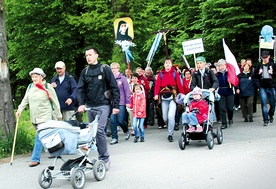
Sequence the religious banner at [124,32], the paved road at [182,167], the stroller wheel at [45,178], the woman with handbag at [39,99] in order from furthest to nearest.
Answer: the religious banner at [124,32], the woman with handbag at [39,99], the paved road at [182,167], the stroller wheel at [45,178]

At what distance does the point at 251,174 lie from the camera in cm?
730

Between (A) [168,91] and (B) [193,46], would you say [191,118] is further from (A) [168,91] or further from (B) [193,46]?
(B) [193,46]

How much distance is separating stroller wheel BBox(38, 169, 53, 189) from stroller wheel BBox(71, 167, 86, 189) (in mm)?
483

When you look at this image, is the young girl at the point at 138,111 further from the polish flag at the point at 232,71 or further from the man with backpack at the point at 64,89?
the polish flag at the point at 232,71

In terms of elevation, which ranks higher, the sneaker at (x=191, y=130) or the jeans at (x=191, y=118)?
the jeans at (x=191, y=118)

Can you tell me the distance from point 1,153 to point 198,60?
17.6 ft

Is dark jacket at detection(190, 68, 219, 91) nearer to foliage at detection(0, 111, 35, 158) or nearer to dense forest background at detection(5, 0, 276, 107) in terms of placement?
foliage at detection(0, 111, 35, 158)

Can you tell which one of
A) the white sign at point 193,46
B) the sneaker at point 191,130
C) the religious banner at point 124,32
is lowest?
the sneaker at point 191,130

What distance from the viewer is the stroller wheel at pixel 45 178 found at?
6.82 m

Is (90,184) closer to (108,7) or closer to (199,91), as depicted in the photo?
(199,91)

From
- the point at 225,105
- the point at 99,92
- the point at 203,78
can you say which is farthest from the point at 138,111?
the point at 99,92

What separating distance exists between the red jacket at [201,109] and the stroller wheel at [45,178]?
14.0 ft

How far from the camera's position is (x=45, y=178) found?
6895 mm

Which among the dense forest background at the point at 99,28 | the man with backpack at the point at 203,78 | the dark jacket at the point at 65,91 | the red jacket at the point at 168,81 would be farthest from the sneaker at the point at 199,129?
the dense forest background at the point at 99,28
